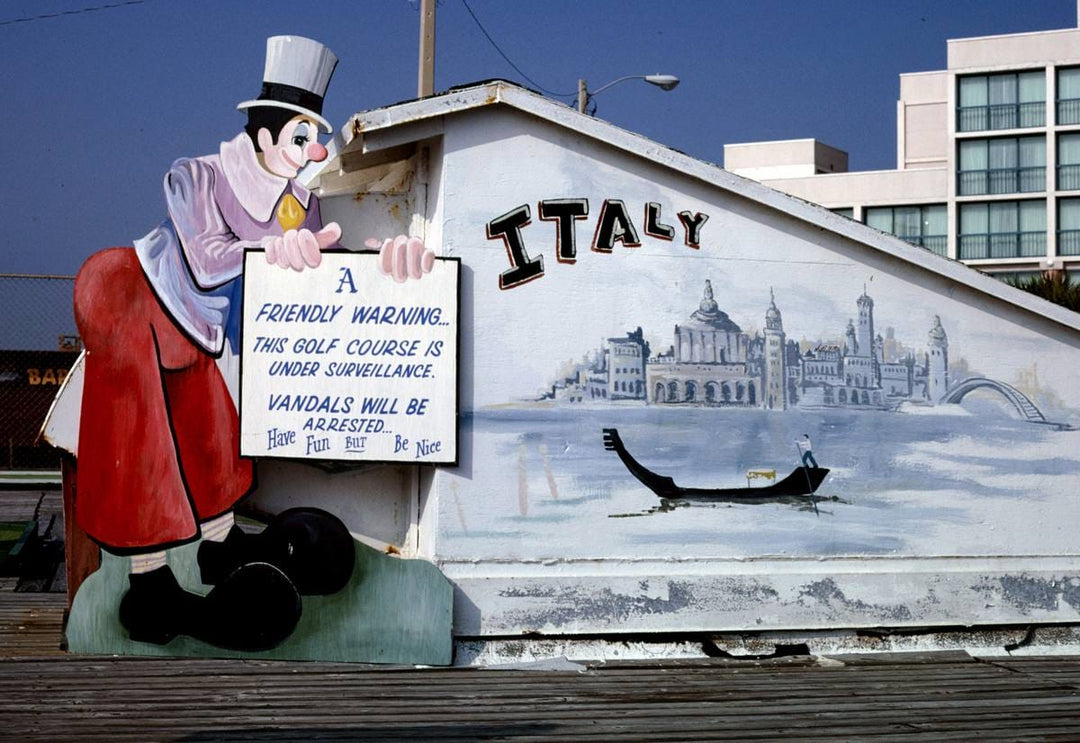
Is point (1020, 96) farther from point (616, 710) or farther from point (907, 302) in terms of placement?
point (616, 710)

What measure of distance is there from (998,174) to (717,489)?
169 ft

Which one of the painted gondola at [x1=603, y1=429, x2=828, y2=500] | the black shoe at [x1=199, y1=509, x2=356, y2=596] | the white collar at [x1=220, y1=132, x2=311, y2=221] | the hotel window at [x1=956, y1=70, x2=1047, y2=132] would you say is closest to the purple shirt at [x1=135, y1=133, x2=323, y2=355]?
the white collar at [x1=220, y1=132, x2=311, y2=221]

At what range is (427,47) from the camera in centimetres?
1745

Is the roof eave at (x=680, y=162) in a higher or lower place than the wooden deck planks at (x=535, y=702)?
higher

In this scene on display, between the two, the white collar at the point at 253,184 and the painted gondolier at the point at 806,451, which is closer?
the white collar at the point at 253,184

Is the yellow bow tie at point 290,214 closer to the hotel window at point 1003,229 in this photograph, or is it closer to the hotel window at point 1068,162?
the hotel window at point 1003,229

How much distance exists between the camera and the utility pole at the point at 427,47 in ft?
56.9

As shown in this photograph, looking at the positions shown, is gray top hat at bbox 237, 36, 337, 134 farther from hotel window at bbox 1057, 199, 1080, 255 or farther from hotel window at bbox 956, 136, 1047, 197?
hotel window at bbox 956, 136, 1047, 197

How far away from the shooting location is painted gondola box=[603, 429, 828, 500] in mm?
10156

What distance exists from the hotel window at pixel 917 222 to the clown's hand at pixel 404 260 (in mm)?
51502

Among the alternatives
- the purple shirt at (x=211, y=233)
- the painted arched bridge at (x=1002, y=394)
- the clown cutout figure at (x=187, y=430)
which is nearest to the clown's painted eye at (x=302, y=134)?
the purple shirt at (x=211, y=233)

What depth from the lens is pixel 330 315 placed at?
9.86 m

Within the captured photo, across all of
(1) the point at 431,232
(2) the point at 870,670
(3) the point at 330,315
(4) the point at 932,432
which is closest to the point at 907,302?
(4) the point at 932,432

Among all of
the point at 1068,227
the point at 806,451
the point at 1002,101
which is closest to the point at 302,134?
the point at 806,451
